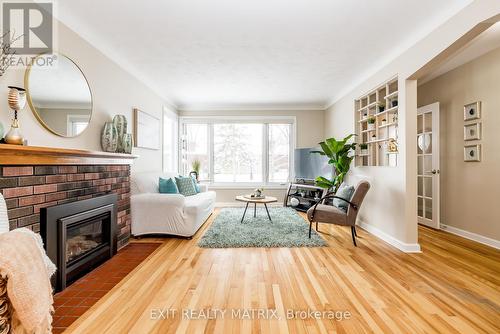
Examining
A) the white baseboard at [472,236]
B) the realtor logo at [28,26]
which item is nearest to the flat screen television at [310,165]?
the white baseboard at [472,236]

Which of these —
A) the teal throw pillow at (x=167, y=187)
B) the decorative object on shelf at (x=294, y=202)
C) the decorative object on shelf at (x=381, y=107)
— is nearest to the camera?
the decorative object on shelf at (x=381, y=107)

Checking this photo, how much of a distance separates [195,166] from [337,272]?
14.0 feet

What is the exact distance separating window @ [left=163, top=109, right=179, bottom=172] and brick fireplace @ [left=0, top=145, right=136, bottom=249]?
7.55 ft

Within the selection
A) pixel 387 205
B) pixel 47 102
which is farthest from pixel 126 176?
pixel 387 205

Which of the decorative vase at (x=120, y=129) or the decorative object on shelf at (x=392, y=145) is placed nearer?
the decorative vase at (x=120, y=129)

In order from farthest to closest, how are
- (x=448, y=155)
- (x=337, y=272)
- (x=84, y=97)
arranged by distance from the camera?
(x=448, y=155), (x=84, y=97), (x=337, y=272)

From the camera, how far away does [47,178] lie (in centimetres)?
205

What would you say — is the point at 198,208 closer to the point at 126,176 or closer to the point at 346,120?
the point at 126,176

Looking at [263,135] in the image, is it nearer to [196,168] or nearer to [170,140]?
[196,168]

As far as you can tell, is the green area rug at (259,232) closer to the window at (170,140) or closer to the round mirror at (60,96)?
the window at (170,140)

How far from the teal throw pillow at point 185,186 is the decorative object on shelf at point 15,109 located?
2.73 meters

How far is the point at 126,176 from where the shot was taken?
11.0ft

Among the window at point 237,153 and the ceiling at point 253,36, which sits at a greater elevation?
the ceiling at point 253,36

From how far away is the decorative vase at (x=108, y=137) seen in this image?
9.84 feet
